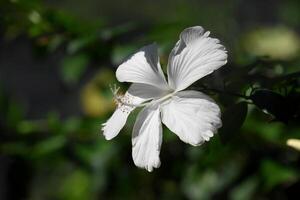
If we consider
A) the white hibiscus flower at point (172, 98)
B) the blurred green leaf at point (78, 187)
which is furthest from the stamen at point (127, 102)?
the blurred green leaf at point (78, 187)

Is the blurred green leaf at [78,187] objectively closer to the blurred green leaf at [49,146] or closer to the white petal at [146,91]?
the blurred green leaf at [49,146]

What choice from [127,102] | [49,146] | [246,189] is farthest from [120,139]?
[127,102]

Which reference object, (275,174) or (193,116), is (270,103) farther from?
(275,174)

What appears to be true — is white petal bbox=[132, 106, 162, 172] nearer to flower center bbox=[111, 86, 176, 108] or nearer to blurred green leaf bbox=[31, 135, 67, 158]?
flower center bbox=[111, 86, 176, 108]

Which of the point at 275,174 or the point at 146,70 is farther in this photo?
the point at 275,174

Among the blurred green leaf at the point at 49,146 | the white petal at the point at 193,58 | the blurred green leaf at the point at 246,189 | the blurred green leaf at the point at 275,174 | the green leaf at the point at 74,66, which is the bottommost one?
the blurred green leaf at the point at 246,189

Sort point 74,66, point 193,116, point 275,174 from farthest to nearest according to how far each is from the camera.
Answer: point 74,66 → point 275,174 → point 193,116

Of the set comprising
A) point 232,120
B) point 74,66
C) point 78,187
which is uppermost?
point 232,120
